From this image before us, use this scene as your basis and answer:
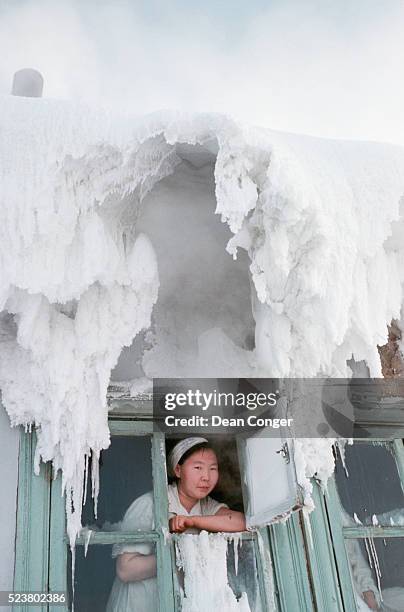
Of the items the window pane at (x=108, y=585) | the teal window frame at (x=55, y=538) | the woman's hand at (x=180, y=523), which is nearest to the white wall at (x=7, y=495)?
the teal window frame at (x=55, y=538)

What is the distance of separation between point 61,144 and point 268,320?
0.96m

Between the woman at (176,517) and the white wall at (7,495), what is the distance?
1.26ft

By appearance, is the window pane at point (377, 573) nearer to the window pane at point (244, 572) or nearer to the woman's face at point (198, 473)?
the window pane at point (244, 572)

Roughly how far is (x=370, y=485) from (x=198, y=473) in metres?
0.77

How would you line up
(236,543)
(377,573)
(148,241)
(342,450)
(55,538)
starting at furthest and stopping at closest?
1. (342,450)
2. (377,573)
3. (236,543)
4. (148,241)
5. (55,538)

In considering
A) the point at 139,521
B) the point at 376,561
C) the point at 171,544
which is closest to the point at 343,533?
the point at 376,561

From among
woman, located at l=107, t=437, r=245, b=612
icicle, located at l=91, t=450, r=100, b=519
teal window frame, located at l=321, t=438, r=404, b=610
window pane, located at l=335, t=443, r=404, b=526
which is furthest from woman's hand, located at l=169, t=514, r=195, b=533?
window pane, located at l=335, t=443, r=404, b=526

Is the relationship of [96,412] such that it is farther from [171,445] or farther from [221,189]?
[221,189]

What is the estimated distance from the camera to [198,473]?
2693 mm

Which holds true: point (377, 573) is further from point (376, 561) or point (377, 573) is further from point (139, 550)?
point (139, 550)

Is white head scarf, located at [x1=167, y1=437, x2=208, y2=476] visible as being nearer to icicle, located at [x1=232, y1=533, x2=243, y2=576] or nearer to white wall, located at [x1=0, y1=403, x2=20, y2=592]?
icicle, located at [x1=232, y1=533, x2=243, y2=576]

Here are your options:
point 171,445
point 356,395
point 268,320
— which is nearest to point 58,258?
point 268,320

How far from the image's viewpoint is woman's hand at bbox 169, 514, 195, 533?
8.11ft

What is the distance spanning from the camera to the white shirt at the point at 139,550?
231cm
